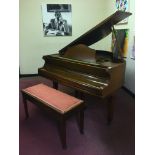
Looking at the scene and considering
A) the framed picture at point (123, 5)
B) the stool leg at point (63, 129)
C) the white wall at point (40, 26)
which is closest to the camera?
the stool leg at point (63, 129)

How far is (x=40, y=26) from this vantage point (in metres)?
4.50

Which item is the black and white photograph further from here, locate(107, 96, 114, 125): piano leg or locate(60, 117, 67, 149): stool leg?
locate(60, 117, 67, 149): stool leg

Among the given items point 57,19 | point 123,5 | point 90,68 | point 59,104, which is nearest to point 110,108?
point 90,68

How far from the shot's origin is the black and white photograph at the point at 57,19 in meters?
4.39

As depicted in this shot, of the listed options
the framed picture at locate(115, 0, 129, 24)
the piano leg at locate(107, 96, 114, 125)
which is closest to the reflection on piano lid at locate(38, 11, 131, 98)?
the piano leg at locate(107, 96, 114, 125)

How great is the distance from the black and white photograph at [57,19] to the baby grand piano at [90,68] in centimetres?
172

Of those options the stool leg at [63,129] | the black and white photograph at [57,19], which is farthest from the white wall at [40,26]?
the stool leg at [63,129]

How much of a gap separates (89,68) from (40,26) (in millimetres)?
2829

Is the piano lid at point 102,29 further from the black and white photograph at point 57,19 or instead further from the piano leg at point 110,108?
the black and white photograph at point 57,19

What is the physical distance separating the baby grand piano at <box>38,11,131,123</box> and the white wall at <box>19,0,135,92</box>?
68.8 inches
